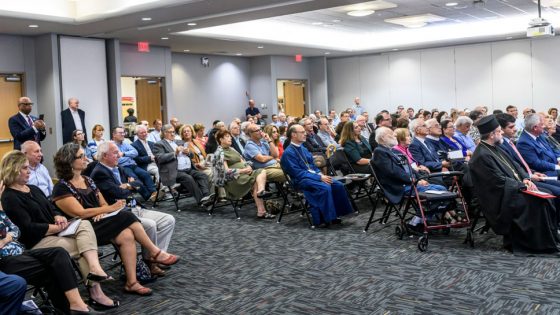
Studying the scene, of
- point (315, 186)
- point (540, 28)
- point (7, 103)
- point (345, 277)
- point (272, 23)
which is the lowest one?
point (345, 277)

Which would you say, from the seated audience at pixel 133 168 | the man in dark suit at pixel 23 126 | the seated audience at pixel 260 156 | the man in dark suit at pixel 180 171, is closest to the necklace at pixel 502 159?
the seated audience at pixel 260 156

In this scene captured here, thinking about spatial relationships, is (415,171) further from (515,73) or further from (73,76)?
(515,73)

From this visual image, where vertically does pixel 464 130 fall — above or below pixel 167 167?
above

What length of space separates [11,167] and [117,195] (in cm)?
105

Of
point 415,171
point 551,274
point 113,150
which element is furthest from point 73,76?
Result: point 551,274

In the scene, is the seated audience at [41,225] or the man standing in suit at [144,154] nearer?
the seated audience at [41,225]

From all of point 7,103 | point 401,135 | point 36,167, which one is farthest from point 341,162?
point 7,103

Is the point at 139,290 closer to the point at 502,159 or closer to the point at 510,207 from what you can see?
the point at 510,207

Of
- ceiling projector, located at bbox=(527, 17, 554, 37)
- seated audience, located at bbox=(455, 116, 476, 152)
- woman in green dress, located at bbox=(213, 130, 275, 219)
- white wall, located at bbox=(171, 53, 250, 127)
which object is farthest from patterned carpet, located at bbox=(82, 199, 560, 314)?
white wall, located at bbox=(171, 53, 250, 127)

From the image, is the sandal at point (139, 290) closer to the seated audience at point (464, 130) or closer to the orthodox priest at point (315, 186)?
the orthodox priest at point (315, 186)

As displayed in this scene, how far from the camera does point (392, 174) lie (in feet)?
18.8

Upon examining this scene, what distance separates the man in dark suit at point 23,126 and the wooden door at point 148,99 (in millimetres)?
4980

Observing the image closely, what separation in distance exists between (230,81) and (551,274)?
13200mm

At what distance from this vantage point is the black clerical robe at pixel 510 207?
4895 mm
